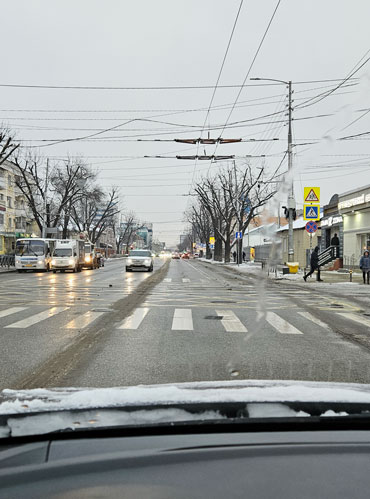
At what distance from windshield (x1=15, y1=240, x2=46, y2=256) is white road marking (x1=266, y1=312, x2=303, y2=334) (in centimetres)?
2726

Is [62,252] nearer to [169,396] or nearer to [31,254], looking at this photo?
[31,254]

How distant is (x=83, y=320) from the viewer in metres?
9.68

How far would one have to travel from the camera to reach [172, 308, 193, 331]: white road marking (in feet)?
28.9

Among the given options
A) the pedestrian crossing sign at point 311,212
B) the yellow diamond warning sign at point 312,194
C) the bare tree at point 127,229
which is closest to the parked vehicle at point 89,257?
the pedestrian crossing sign at point 311,212

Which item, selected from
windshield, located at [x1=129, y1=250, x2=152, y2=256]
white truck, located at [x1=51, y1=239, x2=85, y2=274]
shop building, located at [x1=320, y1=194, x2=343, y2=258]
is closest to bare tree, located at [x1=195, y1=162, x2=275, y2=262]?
shop building, located at [x1=320, y1=194, x2=343, y2=258]

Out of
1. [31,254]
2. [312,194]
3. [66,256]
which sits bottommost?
[66,256]

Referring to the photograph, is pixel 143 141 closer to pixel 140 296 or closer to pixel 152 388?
pixel 140 296

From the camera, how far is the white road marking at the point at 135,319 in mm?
8859

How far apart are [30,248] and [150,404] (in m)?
34.9

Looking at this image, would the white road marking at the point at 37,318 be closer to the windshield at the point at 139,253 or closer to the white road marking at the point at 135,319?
the white road marking at the point at 135,319

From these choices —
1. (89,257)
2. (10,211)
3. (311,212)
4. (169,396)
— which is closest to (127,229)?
(10,211)

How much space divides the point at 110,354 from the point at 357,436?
4782mm

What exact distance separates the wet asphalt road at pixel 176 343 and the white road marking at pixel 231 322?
0.02 metres

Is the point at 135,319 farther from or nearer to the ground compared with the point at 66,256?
nearer to the ground
